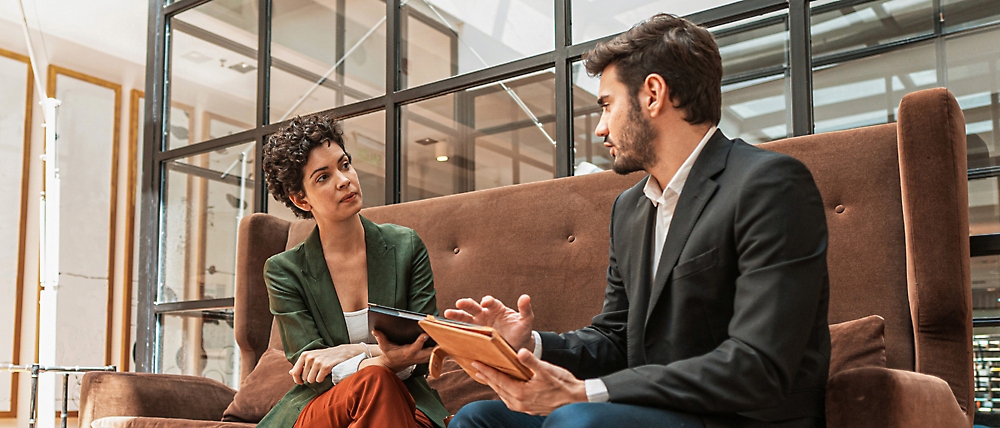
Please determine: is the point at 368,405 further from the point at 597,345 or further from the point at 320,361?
the point at 597,345

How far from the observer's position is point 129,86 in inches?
274

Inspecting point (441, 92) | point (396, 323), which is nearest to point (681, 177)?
point (396, 323)

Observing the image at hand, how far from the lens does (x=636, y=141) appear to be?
5.00ft

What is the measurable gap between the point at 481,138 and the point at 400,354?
1637 mm

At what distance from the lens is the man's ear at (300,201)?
93.8 inches

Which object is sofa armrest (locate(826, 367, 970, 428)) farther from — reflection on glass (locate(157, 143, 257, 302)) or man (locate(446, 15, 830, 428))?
reflection on glass (locate(157, 143, 257, 302))

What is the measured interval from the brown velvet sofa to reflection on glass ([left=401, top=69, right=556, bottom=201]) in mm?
546

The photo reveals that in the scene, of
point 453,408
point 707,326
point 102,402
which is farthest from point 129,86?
point 707,326

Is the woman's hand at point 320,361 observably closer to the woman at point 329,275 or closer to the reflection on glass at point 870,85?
the woman at point 329,275

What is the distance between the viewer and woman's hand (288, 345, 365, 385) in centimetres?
206

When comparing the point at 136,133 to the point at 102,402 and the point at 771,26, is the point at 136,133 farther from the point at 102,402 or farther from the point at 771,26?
the point at 771,26

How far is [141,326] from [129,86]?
3.25m

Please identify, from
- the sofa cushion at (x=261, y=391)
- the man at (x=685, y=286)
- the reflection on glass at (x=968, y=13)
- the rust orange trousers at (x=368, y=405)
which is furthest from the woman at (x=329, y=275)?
the reflection on glass at (x=968, y=13)

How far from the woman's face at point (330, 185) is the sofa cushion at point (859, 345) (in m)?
1.30
